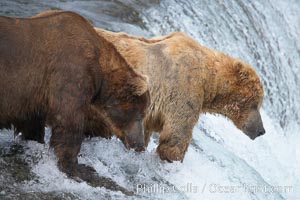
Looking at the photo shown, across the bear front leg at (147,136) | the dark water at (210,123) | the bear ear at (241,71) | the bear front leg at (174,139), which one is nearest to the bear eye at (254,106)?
the bear ear at (241,71)

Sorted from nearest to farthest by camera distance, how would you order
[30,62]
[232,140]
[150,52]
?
1. [30,62]
2. [150,52]
3. [232,140]

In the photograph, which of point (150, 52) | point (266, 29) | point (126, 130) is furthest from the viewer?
point (266, 29)

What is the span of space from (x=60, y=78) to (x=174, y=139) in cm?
162

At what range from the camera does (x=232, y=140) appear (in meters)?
9.62

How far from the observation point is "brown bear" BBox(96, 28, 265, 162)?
7160mm

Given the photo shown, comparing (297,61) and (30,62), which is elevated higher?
(30,62)

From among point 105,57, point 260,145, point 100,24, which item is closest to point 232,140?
point 260,145

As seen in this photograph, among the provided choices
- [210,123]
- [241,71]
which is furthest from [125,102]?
[210,123]

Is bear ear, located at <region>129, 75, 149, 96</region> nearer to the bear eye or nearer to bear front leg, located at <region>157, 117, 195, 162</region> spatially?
bear front leg, located at <region>157, 117, 195, 162</region>

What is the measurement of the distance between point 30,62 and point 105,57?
661 millimetres

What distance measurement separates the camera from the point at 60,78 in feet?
19.5

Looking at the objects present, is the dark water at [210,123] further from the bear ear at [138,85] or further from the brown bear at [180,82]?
the bear ear at [138,85]

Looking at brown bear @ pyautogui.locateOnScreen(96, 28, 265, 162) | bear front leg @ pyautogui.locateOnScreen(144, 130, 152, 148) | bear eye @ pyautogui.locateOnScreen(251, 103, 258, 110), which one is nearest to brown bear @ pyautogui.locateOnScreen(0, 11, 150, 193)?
brown bear @ pyautogui.locateOnScreen(96, 28, 265, 162)

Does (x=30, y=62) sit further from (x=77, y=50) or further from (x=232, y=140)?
(x=232, y=140)
